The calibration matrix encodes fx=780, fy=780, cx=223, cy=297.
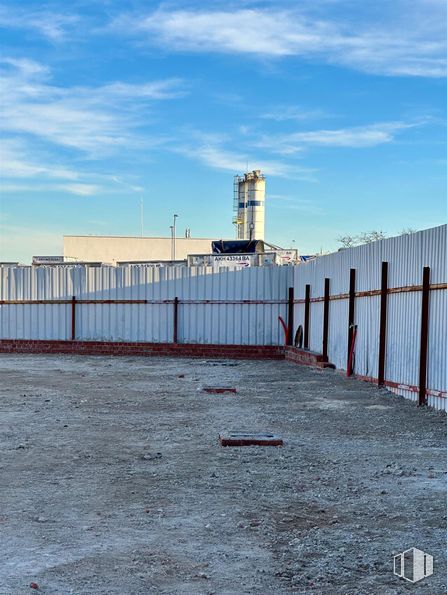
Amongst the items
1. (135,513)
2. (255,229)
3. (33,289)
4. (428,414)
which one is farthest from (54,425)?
(255,229)

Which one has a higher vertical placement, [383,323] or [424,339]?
[383,323]

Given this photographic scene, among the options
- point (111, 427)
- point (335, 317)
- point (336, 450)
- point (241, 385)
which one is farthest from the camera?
point (335, 317)

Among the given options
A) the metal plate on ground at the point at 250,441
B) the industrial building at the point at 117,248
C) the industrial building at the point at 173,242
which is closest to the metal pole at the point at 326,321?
the metal plate on ground at the point at 250,441

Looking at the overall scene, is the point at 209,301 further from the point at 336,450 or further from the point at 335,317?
the point at 336,450

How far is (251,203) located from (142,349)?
27.3 metres

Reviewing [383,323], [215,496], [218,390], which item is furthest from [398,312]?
[215,496]

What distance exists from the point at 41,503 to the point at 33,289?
2001 cm

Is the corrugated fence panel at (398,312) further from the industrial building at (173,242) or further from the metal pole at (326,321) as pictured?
the industrial building at (173,242)

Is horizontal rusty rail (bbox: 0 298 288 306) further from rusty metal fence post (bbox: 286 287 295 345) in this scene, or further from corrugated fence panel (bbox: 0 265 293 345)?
rusty metal fence post (bbox: 286 287 295 345)

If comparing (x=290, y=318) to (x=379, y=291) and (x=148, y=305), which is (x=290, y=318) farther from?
(x=379, y=291)

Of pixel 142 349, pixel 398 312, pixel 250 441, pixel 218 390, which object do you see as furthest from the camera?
pixel 142 349

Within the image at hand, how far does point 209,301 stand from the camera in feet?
78.7

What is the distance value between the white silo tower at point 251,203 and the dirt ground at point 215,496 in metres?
37.6

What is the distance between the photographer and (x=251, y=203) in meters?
50.0
